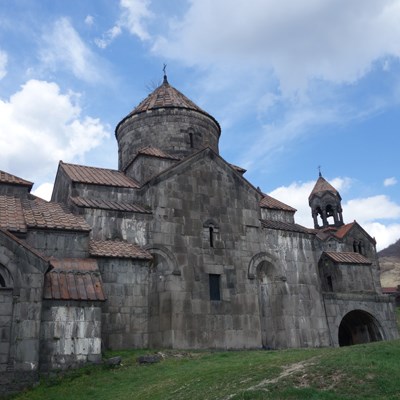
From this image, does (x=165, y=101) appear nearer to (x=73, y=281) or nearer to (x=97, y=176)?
(x=97, y=176)

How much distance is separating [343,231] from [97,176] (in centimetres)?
2131

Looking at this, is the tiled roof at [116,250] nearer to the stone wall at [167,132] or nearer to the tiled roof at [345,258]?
the stone wall at [167,132]

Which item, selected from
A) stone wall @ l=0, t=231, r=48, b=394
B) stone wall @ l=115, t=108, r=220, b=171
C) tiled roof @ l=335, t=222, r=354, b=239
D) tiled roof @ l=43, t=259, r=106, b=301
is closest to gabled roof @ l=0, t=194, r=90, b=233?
tiled roof @ l=43, t=259, r=106, b=301

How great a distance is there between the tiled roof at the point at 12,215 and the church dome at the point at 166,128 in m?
5.36

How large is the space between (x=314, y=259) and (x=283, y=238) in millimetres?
1330

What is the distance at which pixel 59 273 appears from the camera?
1037 centimetres

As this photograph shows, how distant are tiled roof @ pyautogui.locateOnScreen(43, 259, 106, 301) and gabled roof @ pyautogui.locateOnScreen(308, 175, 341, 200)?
83.4 ft

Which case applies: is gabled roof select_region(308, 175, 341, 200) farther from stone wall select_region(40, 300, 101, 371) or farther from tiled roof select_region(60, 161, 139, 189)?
stone wall select_region(40, 300, 101, 371)

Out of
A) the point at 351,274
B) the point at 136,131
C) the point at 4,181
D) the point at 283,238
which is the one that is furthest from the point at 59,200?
the point at 351,274

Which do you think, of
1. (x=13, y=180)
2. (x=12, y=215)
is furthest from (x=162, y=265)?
(x=13, y=180)

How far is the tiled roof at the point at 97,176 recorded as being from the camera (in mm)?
13930

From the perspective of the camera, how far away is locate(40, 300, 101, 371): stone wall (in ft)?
30.3

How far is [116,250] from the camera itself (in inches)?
472

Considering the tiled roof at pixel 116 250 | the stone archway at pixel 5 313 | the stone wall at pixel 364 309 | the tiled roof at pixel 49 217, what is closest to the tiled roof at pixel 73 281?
the tiled roof at pixel 116 250
